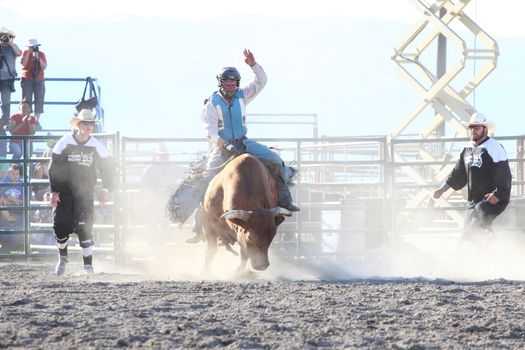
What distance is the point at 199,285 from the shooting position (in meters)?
8.29

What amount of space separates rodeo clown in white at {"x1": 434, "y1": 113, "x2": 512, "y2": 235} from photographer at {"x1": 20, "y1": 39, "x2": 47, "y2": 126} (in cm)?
737

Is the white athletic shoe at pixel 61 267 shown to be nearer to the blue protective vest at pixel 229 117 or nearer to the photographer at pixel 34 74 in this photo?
the blue protective vest at pixel 229 117

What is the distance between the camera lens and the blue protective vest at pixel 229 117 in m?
9.96

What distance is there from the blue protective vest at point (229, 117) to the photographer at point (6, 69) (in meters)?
6.09

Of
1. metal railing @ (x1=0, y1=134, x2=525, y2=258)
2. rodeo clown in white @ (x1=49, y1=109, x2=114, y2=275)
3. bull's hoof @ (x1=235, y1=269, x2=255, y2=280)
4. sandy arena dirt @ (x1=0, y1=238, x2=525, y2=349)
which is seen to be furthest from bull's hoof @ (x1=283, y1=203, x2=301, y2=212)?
metal railing @ (x1=0, y1=134, x2=525, y2=258)

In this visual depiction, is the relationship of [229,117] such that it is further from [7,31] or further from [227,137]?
[7,31]

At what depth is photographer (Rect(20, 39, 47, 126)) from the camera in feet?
50.1

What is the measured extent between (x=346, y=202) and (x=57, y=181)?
3907 millimetres

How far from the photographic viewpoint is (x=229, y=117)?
32.8 ft

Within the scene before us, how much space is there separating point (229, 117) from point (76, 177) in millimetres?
1612

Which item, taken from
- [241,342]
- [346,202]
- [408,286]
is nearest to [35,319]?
[241,342]

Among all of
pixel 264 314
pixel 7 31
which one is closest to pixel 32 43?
pixel 7 31

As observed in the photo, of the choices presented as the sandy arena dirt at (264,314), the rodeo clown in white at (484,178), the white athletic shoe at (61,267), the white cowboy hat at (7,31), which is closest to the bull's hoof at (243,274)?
the sandy arena dirt at (264,314)

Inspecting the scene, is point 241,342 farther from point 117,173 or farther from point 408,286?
point 117,173
